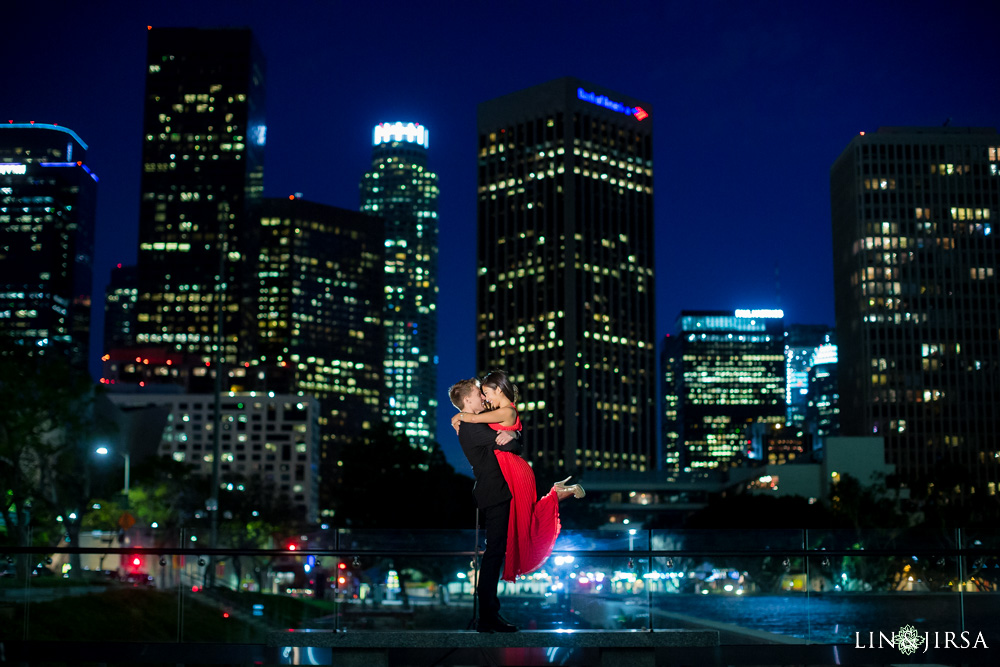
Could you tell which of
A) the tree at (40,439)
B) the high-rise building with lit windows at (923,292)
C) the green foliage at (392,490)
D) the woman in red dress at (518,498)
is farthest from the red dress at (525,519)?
the high-rise building with lit windows at (923,292)

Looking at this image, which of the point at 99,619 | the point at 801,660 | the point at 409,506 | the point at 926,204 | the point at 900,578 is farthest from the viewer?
the point at 926,204

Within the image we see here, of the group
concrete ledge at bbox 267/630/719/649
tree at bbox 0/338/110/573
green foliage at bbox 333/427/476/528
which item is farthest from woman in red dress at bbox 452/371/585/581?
green foliage at bbox 333/427/476/528

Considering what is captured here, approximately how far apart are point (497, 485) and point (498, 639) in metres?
1.50

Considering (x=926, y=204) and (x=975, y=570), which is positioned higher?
(x=926, y=204)

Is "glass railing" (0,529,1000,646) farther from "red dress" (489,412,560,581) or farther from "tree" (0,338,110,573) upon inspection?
"tree" (0,338,110,573)

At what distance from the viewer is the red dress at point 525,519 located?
10562 mm

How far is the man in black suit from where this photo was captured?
10.5m

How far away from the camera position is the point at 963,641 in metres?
12.8

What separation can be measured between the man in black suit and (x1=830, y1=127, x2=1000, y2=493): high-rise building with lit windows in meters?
175

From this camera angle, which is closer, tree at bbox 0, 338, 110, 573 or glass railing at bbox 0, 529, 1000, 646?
glass railing at bbox 0, 529, 1000, 646

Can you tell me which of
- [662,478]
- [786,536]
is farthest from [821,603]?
[662,478]

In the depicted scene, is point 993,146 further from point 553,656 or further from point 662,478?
point 553,656

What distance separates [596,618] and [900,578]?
455 centimetres

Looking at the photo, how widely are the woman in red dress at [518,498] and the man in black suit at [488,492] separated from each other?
83 mm
